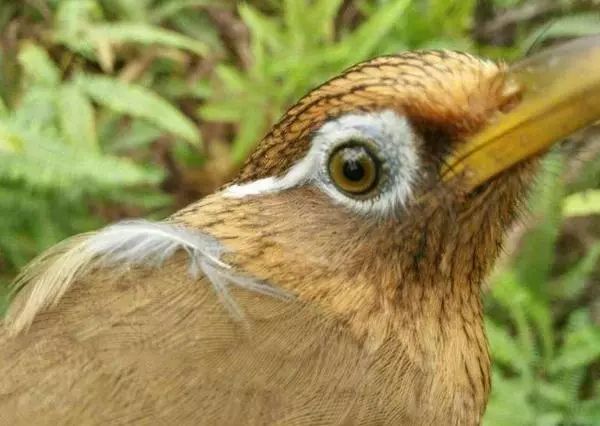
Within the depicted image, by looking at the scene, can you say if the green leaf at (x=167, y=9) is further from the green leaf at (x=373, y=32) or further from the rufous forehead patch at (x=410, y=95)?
the rufous forehead patch at (x=410, y=95)

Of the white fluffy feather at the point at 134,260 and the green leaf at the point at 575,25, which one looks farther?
the green leaf at the point at 575,25

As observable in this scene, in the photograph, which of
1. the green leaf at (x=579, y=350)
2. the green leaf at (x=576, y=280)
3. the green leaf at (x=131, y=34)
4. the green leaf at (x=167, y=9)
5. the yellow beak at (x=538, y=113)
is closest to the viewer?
the yellow beak at (x=538, y=113)

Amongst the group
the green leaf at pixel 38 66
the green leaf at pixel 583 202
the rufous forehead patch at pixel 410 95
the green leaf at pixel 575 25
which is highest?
the green leaf at pixel 38 66

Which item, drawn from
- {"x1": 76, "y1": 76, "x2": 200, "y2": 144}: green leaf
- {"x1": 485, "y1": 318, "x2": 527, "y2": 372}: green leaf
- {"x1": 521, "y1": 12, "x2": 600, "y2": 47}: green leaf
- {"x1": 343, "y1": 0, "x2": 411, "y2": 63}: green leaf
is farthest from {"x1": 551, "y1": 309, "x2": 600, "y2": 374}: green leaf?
{"x1": 76, "y1": 76, "x2": 200, "y2": 144}: green leaf

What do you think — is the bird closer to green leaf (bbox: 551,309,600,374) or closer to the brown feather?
the brown feather

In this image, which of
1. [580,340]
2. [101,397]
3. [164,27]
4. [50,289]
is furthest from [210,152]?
[101,397]

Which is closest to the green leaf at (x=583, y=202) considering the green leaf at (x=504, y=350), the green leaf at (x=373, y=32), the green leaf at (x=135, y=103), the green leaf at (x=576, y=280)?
the green leaf at (x=576, y=280)

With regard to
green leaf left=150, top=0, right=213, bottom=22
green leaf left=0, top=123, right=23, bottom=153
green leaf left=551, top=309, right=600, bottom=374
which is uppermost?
green leaf left=150, top=0, right=213, bottom=22
